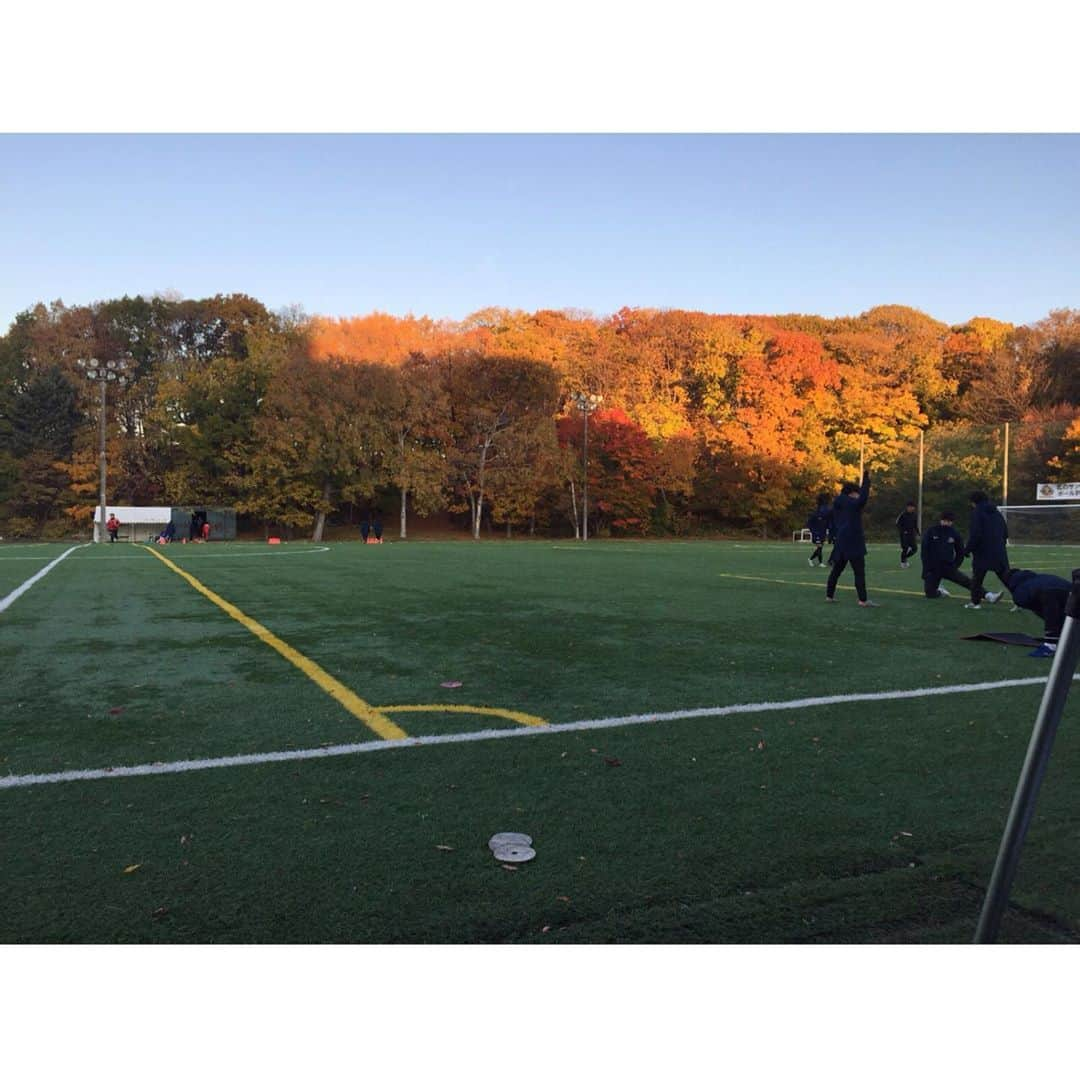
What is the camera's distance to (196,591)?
12.7m

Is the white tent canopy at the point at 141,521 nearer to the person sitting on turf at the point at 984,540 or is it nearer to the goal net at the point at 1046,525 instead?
the person sitting on turf at the point at 984,540

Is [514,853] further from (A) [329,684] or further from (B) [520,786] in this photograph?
(A) [329,684]

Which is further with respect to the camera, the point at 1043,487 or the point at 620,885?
the point at 1043,487

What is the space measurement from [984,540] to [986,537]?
1.8 inches

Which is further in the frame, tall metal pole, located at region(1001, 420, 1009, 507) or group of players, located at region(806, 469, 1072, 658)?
tall metal pole, located at region(1001, 420, 1009, 507)

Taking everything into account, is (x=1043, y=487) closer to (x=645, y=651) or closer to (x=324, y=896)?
(x=645, y=651)

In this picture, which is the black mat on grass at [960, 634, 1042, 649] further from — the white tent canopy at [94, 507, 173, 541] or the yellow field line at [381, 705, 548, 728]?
the white tent canopy at [94, 507, 173, 541]

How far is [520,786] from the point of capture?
3.82 m

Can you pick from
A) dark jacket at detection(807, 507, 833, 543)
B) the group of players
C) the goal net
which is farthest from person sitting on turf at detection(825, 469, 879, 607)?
the goal net

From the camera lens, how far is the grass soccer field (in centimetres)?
264

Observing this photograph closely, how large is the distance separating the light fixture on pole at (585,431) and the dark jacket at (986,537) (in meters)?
31.5

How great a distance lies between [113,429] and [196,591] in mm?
43193

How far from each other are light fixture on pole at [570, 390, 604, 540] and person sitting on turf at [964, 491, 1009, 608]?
3151cm

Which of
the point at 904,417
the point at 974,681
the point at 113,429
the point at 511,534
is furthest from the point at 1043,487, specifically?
the point at 113,429
